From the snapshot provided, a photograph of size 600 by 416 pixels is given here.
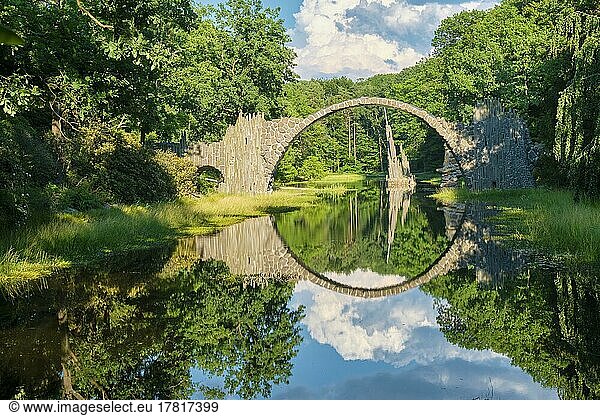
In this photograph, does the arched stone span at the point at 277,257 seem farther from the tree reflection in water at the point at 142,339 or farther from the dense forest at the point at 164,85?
the dense forest at the point at 164,85

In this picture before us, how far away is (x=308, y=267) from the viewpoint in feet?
40.4

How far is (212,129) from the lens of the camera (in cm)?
3891

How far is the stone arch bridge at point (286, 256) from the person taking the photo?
10383 millimetres

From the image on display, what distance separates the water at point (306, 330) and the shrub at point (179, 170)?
10.9 metres

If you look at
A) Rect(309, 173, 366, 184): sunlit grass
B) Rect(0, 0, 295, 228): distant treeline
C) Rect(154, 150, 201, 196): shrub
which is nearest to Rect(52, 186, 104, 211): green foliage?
Rect(0, 0, 295, 228): distant treeline

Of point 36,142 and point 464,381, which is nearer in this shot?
point 464,381

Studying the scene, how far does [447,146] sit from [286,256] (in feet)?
58.7

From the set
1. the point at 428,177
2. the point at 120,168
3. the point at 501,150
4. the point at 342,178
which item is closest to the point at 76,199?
the point at 120,168

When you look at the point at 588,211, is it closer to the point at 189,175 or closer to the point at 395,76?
the point at 189,175

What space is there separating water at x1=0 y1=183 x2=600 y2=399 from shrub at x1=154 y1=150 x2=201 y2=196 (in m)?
10.9

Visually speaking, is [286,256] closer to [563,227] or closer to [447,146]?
[563,227]

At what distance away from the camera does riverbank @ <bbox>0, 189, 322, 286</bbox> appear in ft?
32.4

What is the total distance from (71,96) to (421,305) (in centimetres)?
854
